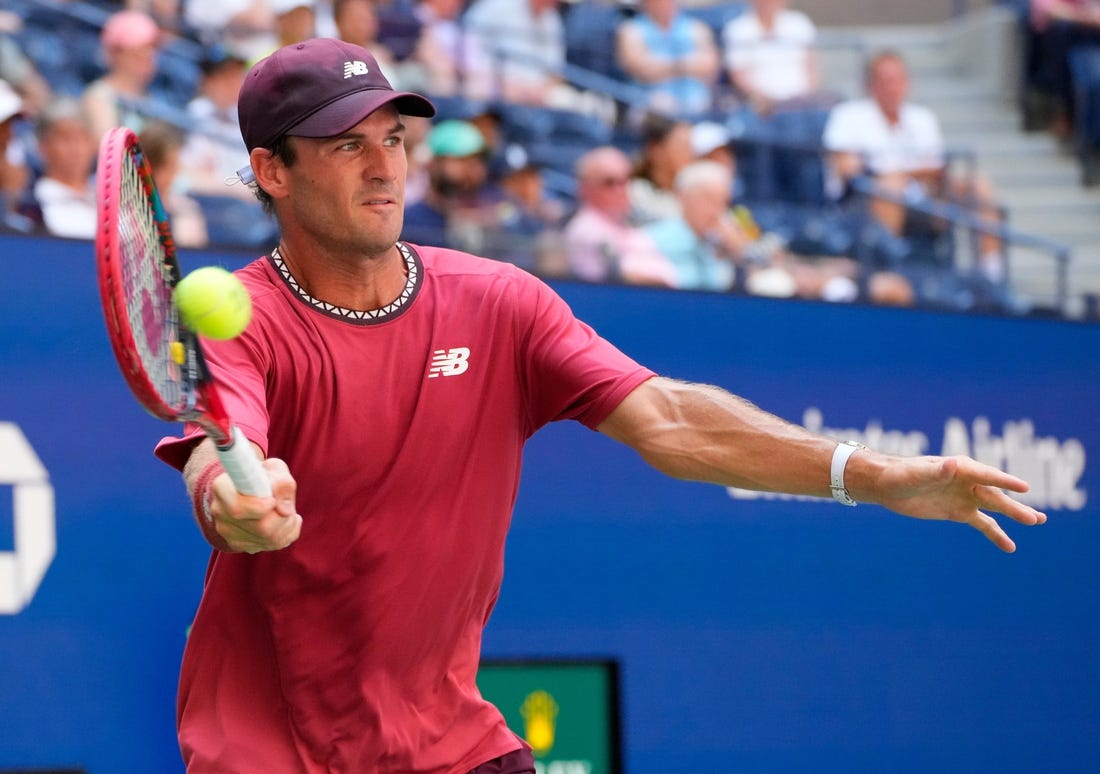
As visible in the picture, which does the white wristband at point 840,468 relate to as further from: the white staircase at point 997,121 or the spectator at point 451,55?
the white staircase at point 997,121

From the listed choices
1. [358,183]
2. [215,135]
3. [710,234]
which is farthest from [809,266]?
[358,183]

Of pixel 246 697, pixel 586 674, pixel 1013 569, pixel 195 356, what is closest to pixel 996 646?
pixel 1013 569

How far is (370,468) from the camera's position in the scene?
3189 millimetres

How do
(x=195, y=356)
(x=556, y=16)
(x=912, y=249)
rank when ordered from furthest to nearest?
(x=556, y=16)
(x=912, y=249)
(x=195, y=356)

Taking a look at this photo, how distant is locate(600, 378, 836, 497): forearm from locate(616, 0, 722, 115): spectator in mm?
5694

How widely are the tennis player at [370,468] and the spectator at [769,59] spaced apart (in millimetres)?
6115

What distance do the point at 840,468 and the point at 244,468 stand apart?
3.96ft

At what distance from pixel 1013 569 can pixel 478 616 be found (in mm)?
3796

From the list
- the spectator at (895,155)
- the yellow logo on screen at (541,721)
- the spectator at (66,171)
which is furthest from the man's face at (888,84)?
the spectator at (66,171)

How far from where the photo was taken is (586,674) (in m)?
5.82

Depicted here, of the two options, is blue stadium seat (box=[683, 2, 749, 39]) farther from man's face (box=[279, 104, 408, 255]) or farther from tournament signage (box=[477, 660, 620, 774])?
man's face (box=[279, 104, 408, 255])

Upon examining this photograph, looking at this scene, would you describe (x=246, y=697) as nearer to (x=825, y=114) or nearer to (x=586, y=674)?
(x=586, y=674)

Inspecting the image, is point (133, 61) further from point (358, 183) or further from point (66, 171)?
point (358, 183)

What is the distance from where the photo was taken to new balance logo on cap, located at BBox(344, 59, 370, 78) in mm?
3204
